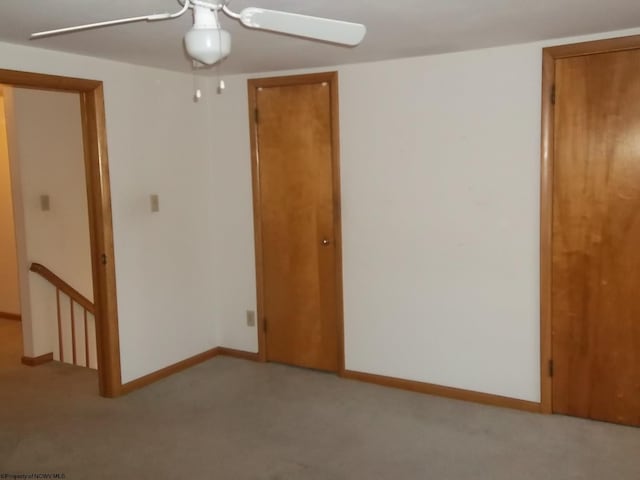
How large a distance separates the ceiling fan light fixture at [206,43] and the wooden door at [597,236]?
6.92ft

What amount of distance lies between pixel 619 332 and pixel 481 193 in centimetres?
106

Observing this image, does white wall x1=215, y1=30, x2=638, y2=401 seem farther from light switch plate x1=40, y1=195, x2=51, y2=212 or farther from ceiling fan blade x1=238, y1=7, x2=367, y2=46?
light switch plate x1=40, y1=195, x2=51, y2=212

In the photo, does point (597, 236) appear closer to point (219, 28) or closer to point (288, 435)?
point (288, 435)

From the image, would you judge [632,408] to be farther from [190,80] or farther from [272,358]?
[190,80]

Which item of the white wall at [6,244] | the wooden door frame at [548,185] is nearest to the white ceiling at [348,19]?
the wooden door frame at [548,185]

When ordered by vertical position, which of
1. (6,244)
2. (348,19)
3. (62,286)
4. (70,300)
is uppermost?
(348,19)

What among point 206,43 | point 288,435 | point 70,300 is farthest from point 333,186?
point 70,300

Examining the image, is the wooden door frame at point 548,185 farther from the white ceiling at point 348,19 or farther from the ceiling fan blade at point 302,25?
the ceiling fan blade at point 302,25

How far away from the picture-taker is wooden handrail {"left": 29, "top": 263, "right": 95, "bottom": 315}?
4488mm

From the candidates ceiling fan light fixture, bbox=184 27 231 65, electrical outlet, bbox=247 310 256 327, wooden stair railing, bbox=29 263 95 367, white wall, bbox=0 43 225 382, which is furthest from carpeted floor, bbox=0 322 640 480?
ceiling fan light fixture, bbox=184 27 231 65

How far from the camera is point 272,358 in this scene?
14.5 feet

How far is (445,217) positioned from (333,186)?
788mm

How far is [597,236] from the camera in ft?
10.6

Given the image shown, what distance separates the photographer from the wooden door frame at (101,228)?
3609mm
